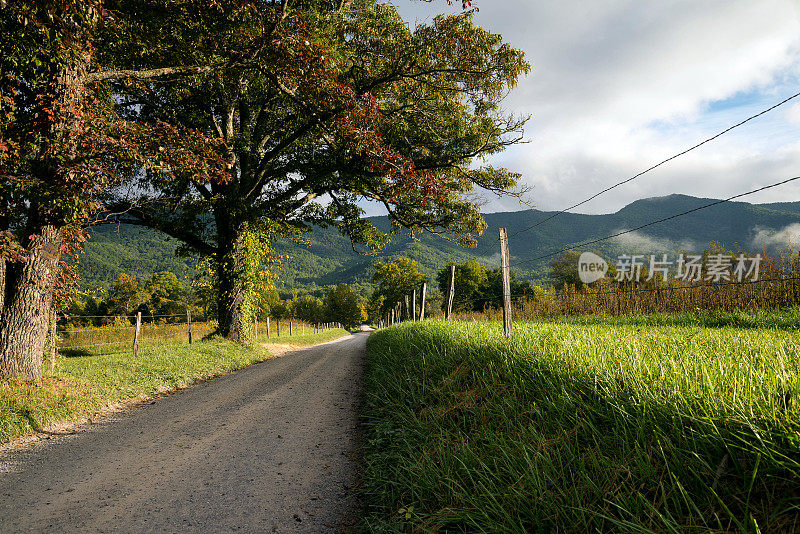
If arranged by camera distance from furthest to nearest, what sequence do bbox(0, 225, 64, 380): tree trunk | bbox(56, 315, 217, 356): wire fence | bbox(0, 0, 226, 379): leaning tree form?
bbox(56, 315, 217, 356): wire fence < bbox(0, 225, 64, 380): tree trunk < bbox(0, 0, 226, 379): leaning tree

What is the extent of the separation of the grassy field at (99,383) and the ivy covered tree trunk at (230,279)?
1.62 m

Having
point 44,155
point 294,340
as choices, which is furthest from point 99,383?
point 294,340

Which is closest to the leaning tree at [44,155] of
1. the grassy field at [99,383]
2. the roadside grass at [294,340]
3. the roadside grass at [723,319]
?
the grassy field at [99,383]

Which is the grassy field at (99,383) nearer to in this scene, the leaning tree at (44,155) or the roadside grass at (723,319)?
the leaning tree at (44,155)

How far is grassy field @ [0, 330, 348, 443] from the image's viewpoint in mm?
4891

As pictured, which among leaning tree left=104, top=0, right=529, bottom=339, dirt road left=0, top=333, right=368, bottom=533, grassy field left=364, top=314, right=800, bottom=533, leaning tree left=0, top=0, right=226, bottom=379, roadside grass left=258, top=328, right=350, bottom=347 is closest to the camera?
grassy field left=364, top=314, right=800, bottom=533

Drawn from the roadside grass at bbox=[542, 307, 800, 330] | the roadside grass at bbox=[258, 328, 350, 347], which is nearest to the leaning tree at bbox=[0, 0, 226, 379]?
the roadside grass at bbox=[258, 328, 350, 347]

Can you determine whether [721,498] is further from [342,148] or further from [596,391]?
[342,148]

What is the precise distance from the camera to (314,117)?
932 centimetres

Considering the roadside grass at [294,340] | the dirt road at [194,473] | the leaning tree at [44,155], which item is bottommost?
the roadside grass at [294,340]

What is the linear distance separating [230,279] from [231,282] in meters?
0.12

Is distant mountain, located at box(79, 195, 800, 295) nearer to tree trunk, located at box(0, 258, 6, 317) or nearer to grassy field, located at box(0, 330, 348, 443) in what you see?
grassy field, located at box(0, 330, 348, 443)

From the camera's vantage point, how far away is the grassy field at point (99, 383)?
489 centimetres

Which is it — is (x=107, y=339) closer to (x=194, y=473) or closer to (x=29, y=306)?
(x=29, y=306)
